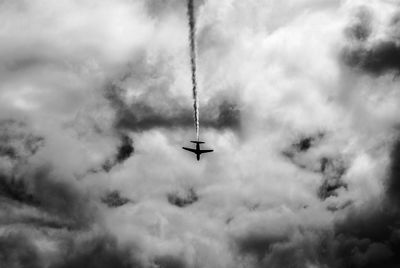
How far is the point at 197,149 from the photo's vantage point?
8725cm
